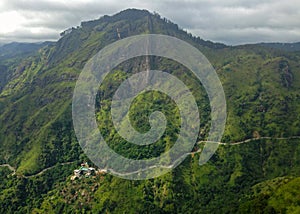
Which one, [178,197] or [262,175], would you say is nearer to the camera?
[178,197]

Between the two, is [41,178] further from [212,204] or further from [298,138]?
[298,138]

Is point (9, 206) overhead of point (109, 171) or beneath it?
beneath

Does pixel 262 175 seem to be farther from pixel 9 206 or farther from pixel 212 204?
pixel 9 206

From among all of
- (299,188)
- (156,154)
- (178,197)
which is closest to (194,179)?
(178,197)

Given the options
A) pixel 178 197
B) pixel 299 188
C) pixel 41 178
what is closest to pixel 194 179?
pixel 178 197

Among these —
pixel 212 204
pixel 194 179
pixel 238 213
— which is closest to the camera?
pixel 238 213

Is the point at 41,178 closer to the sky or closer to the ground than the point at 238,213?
closer to the ground

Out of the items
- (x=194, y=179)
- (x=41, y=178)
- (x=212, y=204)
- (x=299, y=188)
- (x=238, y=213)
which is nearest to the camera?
(x=299, y=188)

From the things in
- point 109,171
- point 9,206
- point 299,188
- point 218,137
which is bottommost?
point 9,206

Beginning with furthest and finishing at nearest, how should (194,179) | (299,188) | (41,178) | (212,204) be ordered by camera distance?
(41,178), (194,179), (212,204), (299,188)
